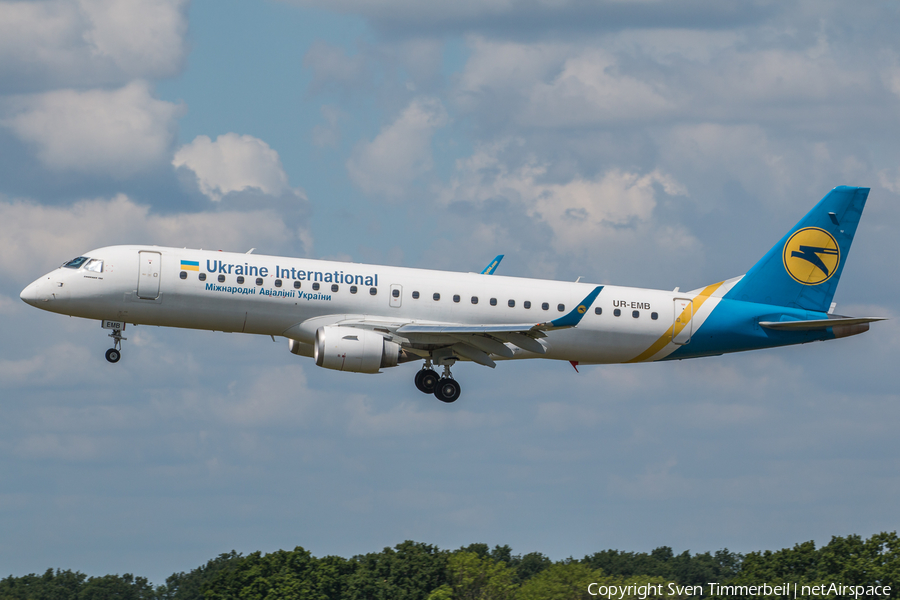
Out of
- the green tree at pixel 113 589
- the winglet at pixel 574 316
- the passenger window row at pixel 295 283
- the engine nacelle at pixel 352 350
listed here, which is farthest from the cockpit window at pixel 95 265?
the green tree at pixel 113 589

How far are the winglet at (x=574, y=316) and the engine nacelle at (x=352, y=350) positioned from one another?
Answer: 20.7 ft

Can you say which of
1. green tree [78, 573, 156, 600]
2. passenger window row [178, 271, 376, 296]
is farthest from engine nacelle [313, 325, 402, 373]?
green tree [78, 573, 156, 600]

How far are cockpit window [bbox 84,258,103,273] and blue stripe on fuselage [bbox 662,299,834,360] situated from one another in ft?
82.5

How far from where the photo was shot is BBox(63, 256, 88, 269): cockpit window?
156ft

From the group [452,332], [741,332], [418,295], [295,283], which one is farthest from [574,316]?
[741,332]

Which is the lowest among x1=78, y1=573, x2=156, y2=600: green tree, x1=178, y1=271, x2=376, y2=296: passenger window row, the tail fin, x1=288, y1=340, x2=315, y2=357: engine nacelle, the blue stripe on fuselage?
x1=78, y1=573, x2=156, y2=600: green tree

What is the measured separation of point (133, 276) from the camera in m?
46.8

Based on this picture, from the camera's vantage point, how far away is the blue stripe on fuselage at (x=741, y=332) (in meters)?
53.4

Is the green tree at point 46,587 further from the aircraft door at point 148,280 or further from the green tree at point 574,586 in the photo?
the aircraft door at point 148,280

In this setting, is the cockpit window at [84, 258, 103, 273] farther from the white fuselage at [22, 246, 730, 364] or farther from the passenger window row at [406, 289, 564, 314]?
the passenger window row at [406, 289, 564, 314]

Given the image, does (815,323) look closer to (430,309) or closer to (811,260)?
(811,260)

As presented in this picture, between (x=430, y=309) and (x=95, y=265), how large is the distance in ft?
44.9

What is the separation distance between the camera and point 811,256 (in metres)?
56.4

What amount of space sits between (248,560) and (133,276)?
8631 centimetres
